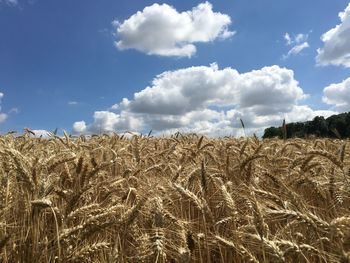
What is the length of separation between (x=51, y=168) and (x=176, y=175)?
113cm

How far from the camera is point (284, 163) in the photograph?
4.86m

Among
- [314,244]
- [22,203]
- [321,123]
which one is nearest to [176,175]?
[22,203]

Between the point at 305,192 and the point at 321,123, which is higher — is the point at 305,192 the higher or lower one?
the lower one

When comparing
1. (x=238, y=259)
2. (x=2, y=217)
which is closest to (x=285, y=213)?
(x=238, y=259)

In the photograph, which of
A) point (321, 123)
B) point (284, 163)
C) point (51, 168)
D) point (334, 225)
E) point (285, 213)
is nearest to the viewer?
point (334, 225)

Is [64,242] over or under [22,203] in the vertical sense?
under

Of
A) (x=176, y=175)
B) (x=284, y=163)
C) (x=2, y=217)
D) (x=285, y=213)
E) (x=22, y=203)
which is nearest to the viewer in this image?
(x=285, y=213)

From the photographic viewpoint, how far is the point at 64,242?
→ 99.7 inches

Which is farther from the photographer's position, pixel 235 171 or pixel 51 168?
pixel 235 171

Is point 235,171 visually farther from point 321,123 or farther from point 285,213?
point 321,123

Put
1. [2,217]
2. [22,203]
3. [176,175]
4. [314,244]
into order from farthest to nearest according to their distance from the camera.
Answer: [176,175], [22,203], [2,217], [314,244]

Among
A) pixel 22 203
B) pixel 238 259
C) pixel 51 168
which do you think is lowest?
pixel 238 259

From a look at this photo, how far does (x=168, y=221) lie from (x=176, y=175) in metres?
0.92

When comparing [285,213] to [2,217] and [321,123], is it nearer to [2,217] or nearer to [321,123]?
[2,217]
